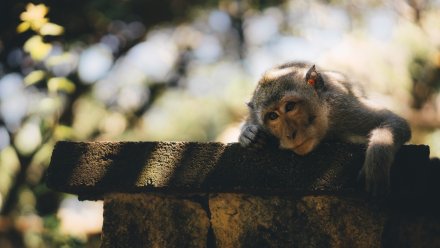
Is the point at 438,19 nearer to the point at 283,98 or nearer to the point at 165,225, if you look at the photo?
the point at 283,98

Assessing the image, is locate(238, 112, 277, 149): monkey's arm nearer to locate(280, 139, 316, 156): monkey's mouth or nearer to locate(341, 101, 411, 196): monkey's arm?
locate(280, 139, 316, 156): monkey's mouth

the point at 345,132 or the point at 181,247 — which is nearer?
the point at 181,247

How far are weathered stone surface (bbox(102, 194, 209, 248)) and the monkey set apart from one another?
16.1 inches

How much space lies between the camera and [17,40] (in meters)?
5.60

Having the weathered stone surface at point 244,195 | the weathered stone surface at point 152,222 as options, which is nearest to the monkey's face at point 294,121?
the weathered stone surface at point 244,195

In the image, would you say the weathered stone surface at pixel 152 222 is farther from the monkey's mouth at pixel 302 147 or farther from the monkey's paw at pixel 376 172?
the monkey's paw at pixel 376 172

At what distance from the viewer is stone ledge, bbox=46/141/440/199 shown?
2102mm

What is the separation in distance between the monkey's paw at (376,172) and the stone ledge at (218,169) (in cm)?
6

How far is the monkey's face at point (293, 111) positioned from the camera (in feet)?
7.90

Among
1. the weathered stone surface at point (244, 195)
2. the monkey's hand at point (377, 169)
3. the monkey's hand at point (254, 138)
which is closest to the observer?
the monkey's hand at point (377, 169)

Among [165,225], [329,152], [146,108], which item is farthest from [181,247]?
[146,108]

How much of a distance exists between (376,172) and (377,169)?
2cm

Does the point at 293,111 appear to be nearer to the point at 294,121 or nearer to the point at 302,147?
the point at 294,121

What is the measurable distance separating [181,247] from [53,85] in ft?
5.48
